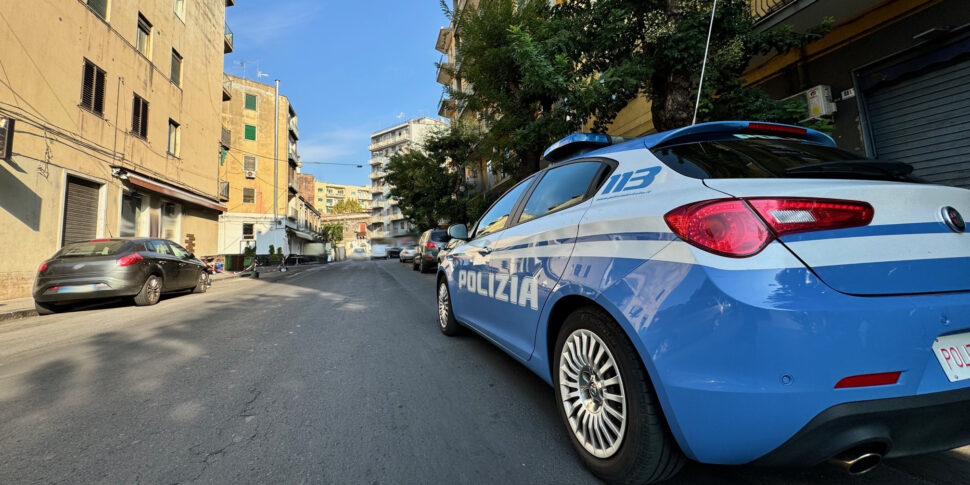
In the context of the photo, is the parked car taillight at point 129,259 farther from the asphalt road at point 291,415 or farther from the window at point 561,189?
the window at point 561,189

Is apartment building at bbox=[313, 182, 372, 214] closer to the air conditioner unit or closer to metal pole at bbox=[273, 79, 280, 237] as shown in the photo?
metal pole at bbox=[273, 79, 280, 237]

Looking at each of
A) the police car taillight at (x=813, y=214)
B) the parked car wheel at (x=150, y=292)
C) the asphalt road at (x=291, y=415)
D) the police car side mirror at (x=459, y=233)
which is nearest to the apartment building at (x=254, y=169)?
the parked car wheel at (x=150, y=292)

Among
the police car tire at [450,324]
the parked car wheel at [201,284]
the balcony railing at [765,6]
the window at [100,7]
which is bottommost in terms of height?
the police car tire at [450,324]

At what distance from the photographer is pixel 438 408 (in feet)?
8.99

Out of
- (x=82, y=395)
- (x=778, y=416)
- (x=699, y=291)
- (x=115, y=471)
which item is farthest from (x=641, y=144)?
(x=82, y=395)

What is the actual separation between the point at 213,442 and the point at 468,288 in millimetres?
2210

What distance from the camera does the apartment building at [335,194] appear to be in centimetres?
10619

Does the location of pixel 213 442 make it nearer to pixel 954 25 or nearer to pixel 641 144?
pixel 641 144

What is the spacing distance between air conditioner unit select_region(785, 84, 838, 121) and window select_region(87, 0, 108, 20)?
1802 cm

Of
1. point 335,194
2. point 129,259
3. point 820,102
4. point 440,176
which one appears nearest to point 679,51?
point 820,102

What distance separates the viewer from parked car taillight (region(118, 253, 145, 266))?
24.4 feet

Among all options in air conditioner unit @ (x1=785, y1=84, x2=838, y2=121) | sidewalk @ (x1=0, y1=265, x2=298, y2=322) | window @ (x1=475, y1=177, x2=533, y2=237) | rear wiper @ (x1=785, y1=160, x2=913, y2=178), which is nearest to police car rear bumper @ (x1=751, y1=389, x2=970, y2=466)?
rear wiper @ (x1=785, y1=160, x2=913, y2=178)

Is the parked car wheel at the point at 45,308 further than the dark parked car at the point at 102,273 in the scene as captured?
Yes

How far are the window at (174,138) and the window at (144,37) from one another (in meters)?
2.61
